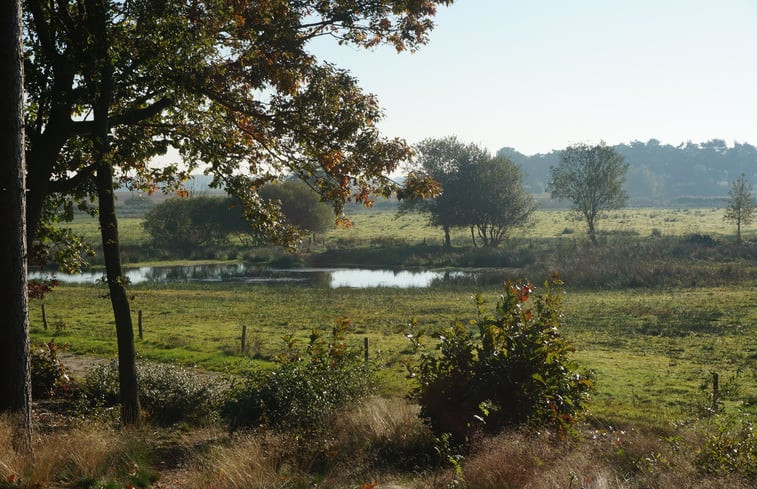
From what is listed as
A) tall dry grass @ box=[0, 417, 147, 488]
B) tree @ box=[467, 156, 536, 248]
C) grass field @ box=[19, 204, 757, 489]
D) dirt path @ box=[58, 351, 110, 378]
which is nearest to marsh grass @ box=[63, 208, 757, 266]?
tree @ box=[467, 156, 536, 248]

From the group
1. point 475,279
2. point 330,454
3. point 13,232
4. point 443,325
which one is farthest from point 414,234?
point 13,232

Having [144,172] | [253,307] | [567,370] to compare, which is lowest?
[253,307]

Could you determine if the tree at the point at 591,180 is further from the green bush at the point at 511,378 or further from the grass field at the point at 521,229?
the green bush at the point at 511,378

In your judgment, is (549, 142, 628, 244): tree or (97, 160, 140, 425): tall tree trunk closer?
(97, 160, 140, 425): tall tree trunk

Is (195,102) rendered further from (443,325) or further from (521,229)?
(521,229)

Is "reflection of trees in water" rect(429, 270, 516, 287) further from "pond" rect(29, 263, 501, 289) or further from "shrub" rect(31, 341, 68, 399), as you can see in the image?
"shrub" rect(31, 341, 68, 399)

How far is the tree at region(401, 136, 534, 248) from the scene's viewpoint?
3359 inches

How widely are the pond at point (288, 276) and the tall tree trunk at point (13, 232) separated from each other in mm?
50924

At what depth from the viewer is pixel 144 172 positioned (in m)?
16.7

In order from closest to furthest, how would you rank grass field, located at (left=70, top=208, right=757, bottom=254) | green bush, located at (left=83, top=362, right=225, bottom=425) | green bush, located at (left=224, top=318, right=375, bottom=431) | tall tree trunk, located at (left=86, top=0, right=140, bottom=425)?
green bush, located at (left=224, top=318, right=375, bottom=431) < tall tree trunk, located at (left=86, top=0, right=140, bottom=425) < green bush, located at (left=83, top=362, right=225, bottom=425) < grass field, located at (left=70, top=208, right=757, bottom=254)

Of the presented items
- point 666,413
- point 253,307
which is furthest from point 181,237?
point 666,413

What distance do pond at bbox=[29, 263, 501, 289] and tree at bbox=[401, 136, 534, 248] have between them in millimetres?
12721

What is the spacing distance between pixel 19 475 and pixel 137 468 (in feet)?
4.70

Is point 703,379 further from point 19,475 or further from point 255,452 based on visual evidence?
point 19,475
